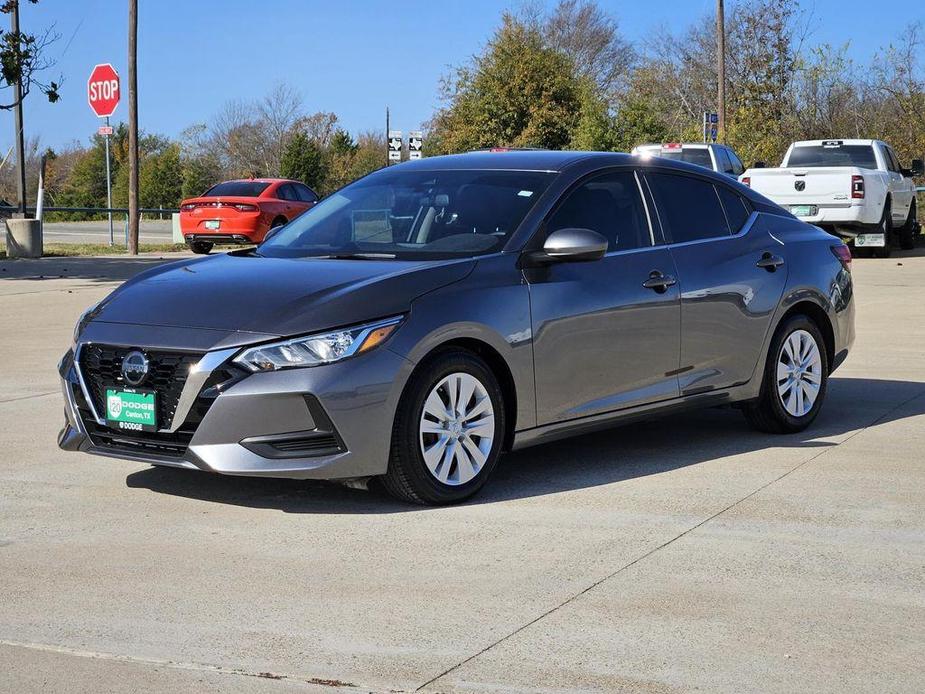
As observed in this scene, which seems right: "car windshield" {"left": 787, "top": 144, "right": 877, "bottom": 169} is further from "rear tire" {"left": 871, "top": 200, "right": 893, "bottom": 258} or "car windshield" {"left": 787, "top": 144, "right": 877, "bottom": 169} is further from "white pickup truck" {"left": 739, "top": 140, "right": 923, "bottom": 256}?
"rear tire" {"left": 871, "top": 200, "right": 893, "bottom": 258}

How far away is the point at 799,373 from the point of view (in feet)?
26.5

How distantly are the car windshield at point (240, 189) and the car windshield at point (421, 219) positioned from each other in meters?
20.5

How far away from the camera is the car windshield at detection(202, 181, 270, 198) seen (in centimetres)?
2764

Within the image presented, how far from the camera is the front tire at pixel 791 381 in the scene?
7.89 meters

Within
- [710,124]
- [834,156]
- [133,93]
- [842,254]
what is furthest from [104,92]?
[842,254]

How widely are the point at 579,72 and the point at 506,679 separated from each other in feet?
236

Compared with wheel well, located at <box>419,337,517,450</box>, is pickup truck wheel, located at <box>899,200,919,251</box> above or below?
above

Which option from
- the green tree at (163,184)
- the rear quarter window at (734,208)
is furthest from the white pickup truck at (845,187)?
the green tree at (163,184)

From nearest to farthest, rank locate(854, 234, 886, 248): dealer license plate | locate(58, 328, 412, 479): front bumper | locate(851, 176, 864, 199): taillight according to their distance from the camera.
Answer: locate(58, 328, 412, 479): front bumper → locate(851, 176, 864, 199): taillight → locate(854, 234, 886, 248): dealer license plate

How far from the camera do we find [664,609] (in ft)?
15.3

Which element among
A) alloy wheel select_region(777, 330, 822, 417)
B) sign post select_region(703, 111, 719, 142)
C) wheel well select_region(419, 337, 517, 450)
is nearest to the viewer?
wheel well select_region(419, 337, 517, 450)

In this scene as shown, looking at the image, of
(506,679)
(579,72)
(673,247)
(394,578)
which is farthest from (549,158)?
(579,72)

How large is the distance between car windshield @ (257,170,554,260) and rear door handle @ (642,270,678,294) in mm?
719

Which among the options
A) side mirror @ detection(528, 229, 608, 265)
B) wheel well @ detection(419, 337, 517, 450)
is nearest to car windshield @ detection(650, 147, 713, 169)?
side mirror @ detection(528, 229, 608, 265)
